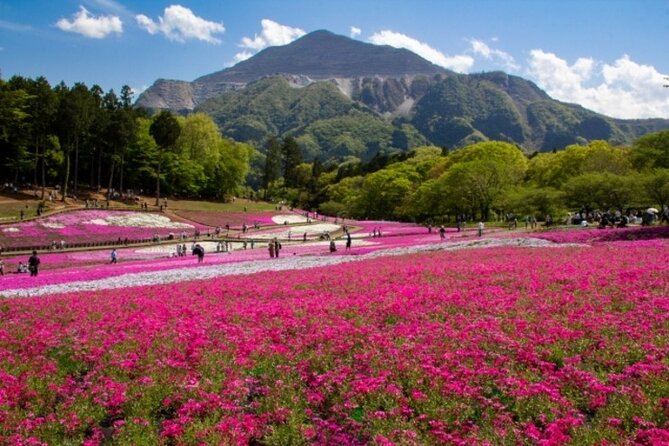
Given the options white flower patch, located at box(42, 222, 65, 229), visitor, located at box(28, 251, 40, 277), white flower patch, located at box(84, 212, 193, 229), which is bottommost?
visitor, located at box(28, 251, 40, 277)

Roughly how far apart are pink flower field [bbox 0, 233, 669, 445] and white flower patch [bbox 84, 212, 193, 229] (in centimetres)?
5309

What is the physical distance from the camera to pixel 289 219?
9531 cm

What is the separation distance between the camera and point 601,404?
9.02 m

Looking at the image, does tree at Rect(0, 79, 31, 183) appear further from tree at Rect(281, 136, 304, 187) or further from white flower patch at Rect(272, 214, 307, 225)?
tree at Rect(281, 136, 304, 187)

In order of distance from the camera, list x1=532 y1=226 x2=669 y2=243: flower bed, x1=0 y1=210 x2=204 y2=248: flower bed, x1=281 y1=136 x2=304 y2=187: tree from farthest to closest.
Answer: x1=281 y1=136 x2=304 y2=187: tree
x1=0 y1=210 x2=204 y2=248: flower bed
x1=532 y1=226 x2=669 y2=243: flower bed

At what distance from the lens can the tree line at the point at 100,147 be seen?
7612 centimetres

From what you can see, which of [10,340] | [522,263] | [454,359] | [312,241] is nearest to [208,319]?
[10,340]

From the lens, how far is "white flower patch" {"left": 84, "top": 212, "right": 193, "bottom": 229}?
2728 inches

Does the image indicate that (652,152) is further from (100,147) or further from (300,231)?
(100,147)

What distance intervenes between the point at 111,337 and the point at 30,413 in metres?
4.66

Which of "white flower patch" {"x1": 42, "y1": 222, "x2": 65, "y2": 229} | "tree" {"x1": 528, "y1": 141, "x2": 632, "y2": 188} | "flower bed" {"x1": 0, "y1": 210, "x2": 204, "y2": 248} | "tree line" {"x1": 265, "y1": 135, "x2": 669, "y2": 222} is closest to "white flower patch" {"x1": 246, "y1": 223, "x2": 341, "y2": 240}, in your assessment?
"flower bed" {"x1": 0, "y1": 210, "x2": 204, "y2": 248}

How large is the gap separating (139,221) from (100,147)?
26.2 metres

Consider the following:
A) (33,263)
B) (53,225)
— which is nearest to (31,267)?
(33,263)

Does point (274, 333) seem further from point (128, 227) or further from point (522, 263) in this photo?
point (128, 227)
